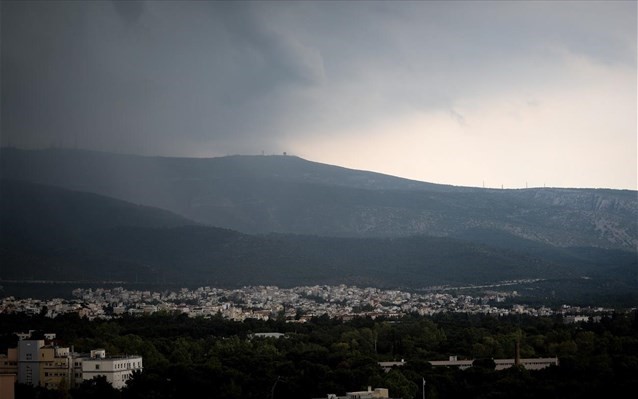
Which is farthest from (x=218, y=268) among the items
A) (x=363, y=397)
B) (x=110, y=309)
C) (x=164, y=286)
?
(x=363, y=397)

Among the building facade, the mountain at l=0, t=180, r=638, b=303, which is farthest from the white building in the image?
the mountain at l=0, t=180, r=638, b=303

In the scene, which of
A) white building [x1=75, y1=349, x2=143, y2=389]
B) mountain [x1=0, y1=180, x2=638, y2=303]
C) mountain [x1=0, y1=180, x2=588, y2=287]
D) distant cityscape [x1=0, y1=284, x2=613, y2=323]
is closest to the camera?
white building [x1=75, y1=349, x2=143, y2=389]

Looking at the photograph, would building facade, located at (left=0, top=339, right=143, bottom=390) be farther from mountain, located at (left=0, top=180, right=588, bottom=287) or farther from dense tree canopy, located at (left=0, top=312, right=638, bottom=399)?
mountain, located at (left=0, top=180, right=588, bottom=287)

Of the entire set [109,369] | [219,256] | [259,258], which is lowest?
[109,369]

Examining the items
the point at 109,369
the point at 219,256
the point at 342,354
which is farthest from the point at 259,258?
the point at 109,369

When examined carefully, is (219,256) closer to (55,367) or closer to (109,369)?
(55,367)

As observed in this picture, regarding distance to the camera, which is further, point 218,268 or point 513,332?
point 218,268

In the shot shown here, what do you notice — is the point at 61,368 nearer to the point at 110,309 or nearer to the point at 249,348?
the point at 249,348

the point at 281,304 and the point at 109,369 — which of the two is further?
the point at 281,304
